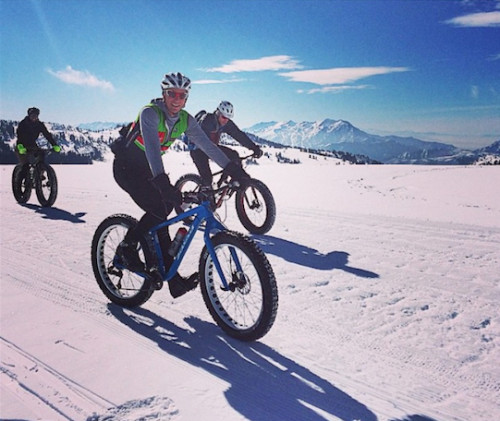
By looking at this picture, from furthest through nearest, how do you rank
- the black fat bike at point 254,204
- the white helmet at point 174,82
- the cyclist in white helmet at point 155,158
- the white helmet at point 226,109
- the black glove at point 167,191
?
the white helmet at point 226,109 < the black fat bike at point 254,204 < the white helmet at point 174,82 < the cyclist in white helmet at point 155,158 < the black glove at point 167,191

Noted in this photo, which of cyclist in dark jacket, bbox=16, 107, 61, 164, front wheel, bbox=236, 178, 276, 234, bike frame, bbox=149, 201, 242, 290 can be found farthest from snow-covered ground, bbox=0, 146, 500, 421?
cyclist in dark jacket, bbox=16, 107, 61, 164

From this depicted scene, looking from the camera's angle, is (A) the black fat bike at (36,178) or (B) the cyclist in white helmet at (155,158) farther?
(A) the black fat bike at (36,178)

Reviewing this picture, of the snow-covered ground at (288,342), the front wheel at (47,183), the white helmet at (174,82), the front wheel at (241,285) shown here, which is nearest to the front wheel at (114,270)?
the snow-covered ground at (288,342)

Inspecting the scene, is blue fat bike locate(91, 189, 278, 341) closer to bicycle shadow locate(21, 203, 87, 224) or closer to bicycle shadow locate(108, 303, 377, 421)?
bicycle shadow locate(108, 303, 377, 421)

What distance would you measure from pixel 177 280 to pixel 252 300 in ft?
2.95

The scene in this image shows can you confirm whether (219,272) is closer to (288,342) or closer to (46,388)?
(288,342)

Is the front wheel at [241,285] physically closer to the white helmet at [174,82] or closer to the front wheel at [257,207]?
the white helmet at [174,82]

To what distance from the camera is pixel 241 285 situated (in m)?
3.57

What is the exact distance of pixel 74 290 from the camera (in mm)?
4664

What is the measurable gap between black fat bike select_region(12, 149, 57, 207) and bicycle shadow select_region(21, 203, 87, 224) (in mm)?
314

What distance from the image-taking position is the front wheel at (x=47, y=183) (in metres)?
10.5

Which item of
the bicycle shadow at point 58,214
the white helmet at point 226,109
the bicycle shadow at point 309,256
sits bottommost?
the bicycle shadow at point 309,256

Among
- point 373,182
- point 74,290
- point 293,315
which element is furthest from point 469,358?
point 373,182

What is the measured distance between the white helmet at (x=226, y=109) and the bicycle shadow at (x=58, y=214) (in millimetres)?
4345
